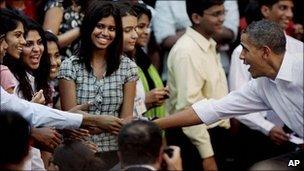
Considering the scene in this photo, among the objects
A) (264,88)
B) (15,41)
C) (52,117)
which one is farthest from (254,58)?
(15,41)

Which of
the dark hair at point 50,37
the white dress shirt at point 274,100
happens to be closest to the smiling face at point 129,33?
the dark hair at point 50,37

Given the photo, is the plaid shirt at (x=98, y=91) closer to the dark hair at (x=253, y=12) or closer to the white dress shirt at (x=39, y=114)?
the white dress shirt at (x=39, y=114)

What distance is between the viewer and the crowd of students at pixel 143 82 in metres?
5.72

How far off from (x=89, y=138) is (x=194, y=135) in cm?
123

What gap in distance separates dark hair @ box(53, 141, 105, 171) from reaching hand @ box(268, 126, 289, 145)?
8.75ft

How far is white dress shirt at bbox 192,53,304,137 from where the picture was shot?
6.11m

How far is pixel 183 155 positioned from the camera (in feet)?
24.1

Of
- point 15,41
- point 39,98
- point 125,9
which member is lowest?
point 39,98

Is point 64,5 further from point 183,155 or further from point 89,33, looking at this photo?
point 183,155

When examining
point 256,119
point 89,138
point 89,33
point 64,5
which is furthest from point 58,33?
point 256,119

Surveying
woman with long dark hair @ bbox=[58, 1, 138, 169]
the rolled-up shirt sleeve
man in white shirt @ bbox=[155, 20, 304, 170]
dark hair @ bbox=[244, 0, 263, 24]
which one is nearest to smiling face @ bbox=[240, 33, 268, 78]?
man in white shirt @ bbox=[155, 20, 304, 170]

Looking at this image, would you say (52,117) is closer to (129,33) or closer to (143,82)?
(129,33)

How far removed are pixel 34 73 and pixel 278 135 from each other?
215cm

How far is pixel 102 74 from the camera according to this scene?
6355 millimetres
